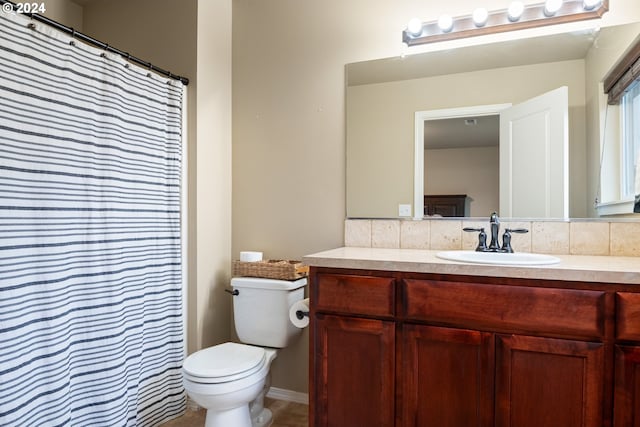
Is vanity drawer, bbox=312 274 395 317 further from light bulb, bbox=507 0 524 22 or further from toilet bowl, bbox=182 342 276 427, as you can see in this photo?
light bulb, bbox=507 0 524 22

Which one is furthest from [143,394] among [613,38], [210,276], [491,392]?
[613,38]

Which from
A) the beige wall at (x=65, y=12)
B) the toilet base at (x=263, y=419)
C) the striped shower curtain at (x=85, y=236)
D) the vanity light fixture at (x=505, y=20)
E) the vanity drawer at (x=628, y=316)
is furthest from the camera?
the beige wall at (x=65, y=12)

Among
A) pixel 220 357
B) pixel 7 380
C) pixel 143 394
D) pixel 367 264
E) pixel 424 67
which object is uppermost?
pixel 424 67

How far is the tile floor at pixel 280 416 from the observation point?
6.88 ft

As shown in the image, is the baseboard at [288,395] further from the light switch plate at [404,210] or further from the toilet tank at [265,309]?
the light switch plate at [404,210]

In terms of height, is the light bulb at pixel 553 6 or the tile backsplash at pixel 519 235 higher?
the light bulb at pixel 553 6

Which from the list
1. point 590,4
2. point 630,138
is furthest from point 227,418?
point 590,4

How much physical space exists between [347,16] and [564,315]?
6.06 feet

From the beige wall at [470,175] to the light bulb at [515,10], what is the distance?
2.00ft

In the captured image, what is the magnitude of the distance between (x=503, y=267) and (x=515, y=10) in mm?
1260

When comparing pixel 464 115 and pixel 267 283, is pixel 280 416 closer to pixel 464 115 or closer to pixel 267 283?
pixel 267 283

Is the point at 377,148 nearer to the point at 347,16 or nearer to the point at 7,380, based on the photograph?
the point at 347,16

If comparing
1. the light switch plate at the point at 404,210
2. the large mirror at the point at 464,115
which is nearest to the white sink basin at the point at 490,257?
the large mirror at the point at 464,115

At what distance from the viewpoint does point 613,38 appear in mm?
1778
